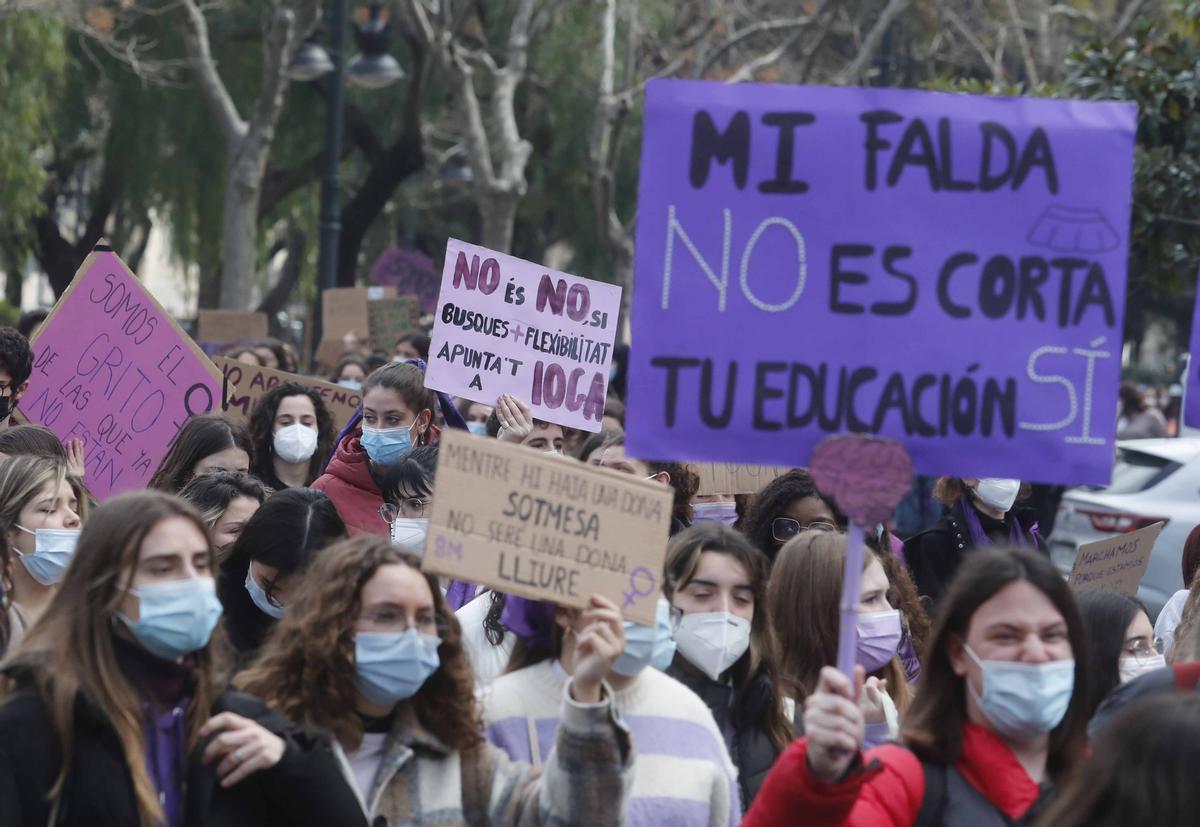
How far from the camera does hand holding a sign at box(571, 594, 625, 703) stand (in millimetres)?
3418

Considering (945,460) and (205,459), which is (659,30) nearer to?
(205,459)

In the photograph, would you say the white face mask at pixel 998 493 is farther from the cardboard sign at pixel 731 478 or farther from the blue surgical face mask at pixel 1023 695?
the blue surgical face mask at pixel 1023 695

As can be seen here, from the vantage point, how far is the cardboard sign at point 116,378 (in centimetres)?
698

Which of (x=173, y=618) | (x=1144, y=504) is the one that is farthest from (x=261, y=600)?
(x=1144, y=504)

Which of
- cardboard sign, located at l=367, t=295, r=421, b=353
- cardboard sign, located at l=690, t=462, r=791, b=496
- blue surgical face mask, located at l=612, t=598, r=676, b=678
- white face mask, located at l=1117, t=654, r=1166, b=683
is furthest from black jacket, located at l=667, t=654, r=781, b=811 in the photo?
cardboard sign, located at l=367, t=295, r=421, b=353

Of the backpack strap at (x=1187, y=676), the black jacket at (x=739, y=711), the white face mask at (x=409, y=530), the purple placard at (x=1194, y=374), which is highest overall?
the purple placard at (x=1194, y=374)

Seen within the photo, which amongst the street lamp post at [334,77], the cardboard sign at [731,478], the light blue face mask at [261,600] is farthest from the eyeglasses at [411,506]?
the street lamp post at [334,77]

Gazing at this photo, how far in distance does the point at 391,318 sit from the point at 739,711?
941cm

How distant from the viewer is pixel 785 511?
19.6ft

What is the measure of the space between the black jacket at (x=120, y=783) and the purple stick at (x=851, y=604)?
35.0 inches

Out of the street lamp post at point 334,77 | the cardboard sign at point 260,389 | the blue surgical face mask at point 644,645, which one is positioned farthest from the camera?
the street lamp post at point 334,77

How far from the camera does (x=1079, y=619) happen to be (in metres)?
3.54

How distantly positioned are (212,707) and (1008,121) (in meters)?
1.79

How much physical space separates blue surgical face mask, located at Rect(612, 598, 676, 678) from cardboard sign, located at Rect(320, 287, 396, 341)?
10152mm
